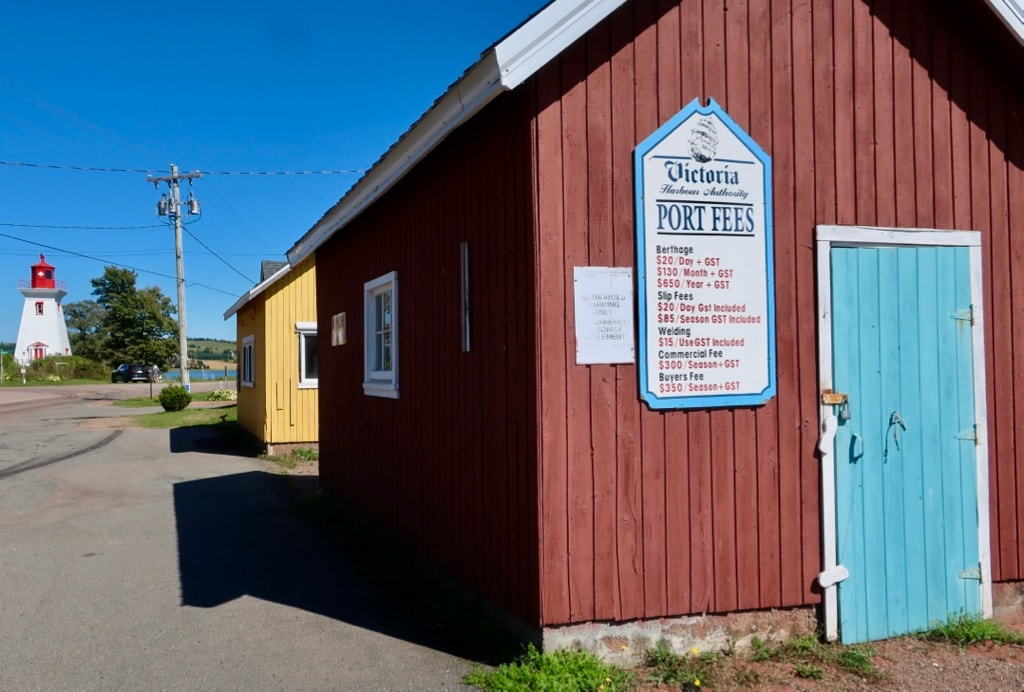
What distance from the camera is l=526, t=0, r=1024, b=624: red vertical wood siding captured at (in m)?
3.96

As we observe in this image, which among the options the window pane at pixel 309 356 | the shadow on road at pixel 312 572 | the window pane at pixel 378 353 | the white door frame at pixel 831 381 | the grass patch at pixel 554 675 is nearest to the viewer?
the grass patch at pixel 554 675

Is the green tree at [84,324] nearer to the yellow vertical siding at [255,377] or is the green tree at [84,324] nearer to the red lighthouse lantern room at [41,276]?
the red lighthouse lantern room at [41,276]

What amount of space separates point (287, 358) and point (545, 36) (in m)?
11.7

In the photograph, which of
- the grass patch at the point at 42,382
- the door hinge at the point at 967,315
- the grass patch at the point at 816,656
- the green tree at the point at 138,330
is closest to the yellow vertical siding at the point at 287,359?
the grass patch at the point at 816,656

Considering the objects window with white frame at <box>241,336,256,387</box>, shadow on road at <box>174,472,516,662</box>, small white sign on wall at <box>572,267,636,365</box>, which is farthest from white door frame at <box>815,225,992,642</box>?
window with white frame at <box>241,336,256,387</box>

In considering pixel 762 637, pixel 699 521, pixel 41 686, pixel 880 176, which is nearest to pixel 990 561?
pixel 762 637

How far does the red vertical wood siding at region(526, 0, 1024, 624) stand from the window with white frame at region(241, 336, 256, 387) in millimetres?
13270

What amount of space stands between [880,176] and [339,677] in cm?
443

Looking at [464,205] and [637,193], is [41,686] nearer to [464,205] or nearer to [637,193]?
[464,205]

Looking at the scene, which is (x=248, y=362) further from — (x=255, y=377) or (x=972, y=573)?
(x=972, y=573)

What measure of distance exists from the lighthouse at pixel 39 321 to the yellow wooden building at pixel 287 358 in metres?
60.1

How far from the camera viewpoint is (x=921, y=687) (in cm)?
374

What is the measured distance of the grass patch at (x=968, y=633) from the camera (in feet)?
14.2

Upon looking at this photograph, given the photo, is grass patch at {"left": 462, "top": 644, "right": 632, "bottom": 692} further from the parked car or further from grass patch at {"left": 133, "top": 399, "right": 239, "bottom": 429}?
the parked car
